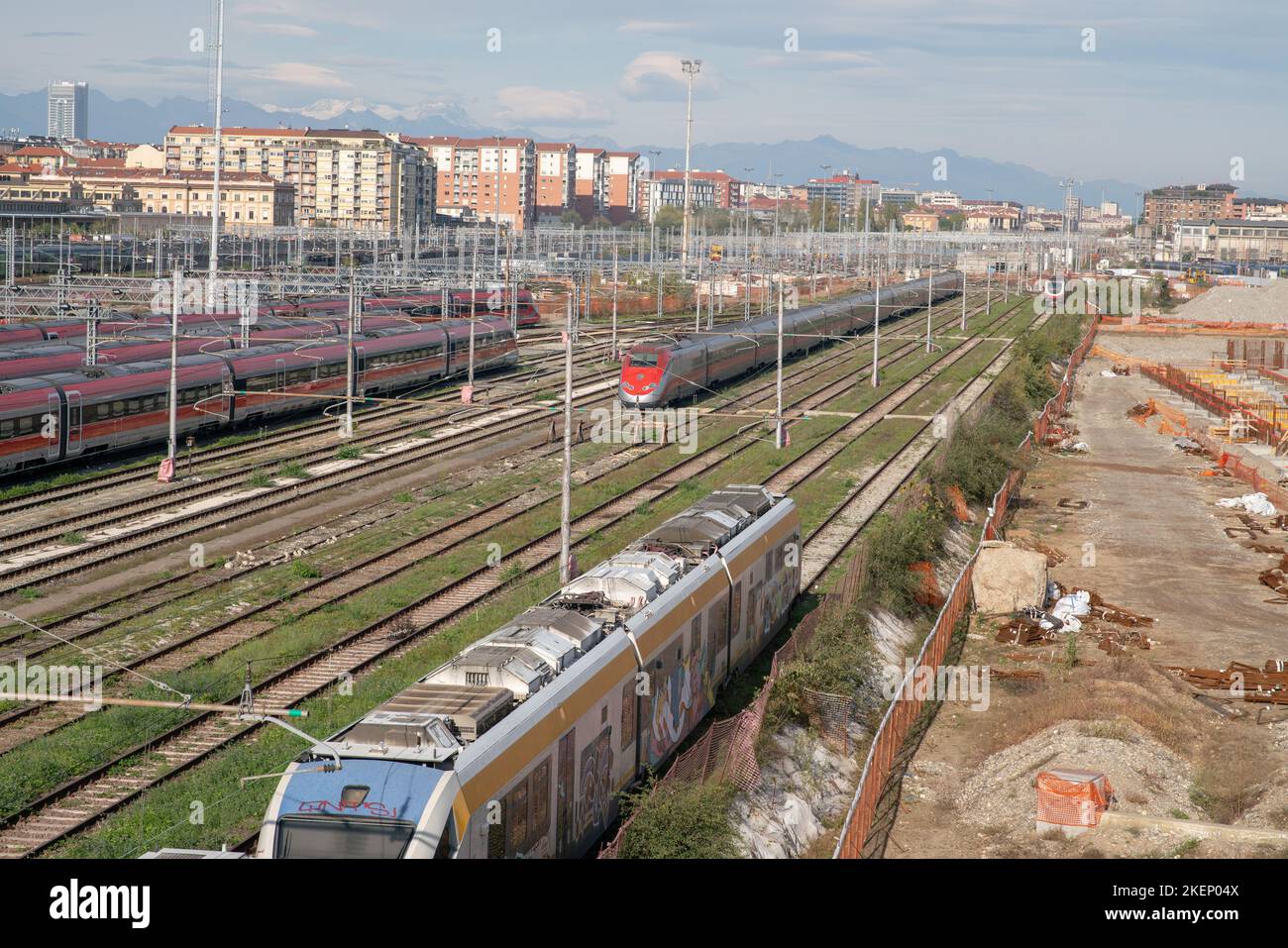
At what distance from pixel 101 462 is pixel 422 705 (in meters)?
29.8

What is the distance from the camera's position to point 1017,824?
64.1 feet

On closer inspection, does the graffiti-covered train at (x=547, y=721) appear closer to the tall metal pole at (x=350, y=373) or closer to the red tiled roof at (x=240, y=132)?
the tall metal pole at (x=350, y=373)

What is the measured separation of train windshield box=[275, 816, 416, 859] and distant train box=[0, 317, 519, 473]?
27.3 metres

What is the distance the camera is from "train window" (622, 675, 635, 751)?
55.7 ft

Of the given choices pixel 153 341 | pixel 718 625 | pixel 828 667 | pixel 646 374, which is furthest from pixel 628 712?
pixel 153 341

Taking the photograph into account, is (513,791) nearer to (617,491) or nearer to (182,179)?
(617,491)

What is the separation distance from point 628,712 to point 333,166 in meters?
164

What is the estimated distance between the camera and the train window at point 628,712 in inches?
669

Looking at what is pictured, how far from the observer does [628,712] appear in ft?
56.3

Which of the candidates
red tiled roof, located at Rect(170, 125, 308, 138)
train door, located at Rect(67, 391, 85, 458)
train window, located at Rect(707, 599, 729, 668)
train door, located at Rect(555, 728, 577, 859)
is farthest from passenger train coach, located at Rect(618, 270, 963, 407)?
red tiled roof, located at Rect(170, 125, 308, 138)

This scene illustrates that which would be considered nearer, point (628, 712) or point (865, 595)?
point (628, 712)

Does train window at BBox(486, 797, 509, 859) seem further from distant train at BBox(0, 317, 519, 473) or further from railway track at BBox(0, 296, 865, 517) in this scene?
distant train at BBox(0, 317, 519, 473)

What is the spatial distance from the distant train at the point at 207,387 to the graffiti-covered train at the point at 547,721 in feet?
68.0

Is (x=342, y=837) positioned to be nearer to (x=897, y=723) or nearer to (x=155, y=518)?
(x=897, y=723)
